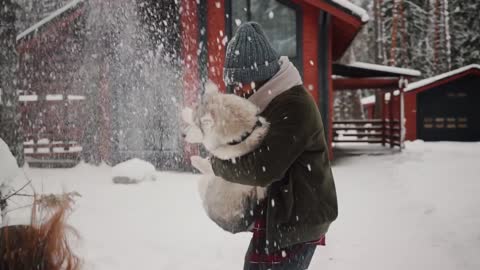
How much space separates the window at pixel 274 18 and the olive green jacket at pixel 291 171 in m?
9.09

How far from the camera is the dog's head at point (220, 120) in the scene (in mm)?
1609

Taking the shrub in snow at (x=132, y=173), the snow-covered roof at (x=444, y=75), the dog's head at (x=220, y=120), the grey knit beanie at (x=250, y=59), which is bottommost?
the shrub in snow at (x=132, y=173)

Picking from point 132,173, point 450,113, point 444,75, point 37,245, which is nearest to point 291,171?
point 37,245

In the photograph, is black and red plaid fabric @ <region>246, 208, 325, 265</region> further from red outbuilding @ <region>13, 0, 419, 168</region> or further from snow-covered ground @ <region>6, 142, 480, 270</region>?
red outbuilding @ <region>13, 0, 419, 168</region>

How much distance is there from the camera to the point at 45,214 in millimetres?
2320

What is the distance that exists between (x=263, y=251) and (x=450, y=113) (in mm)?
20615

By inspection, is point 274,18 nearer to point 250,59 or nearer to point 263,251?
point 250,59

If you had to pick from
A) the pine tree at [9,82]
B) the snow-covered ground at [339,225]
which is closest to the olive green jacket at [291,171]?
the snow-covered ground at [339,225]

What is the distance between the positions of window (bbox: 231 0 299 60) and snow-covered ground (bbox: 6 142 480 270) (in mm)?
3562

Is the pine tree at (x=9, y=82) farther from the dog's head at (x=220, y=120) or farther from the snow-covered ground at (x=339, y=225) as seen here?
the dog's head at (x=220, y=120)

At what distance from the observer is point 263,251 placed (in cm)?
175

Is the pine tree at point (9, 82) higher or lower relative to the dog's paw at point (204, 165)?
higher

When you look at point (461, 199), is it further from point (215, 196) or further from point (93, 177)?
point (93, 177)

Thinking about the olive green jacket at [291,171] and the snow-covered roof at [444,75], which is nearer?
the olive green jacket at [291,171]
